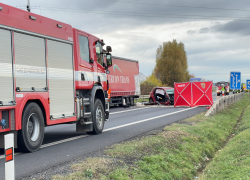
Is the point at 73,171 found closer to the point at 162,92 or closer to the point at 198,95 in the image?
the point at 198,95

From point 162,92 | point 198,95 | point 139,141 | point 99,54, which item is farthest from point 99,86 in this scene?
point 162,92

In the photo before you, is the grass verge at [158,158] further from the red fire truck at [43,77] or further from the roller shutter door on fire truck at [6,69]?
the roller shutter door on fire truck at [6,69]

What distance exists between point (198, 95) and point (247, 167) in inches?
692

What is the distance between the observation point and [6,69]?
6875 millimetres

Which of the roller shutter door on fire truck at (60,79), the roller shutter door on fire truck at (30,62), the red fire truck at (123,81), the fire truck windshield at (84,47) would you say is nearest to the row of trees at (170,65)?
the red fire truck at (123,81)

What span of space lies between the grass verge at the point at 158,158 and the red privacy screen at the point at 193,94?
40.9ft

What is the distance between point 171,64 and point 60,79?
75.3 m

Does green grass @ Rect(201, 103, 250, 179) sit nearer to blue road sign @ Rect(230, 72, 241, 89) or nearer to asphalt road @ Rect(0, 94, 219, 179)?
asphalt road @ Rect(0, 94, 219, 179)

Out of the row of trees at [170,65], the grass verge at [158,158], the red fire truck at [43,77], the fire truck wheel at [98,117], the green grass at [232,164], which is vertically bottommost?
the green grass at [232,164]

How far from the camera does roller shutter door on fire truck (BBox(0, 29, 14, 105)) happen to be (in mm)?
6762

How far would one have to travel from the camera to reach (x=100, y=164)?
6195 mm

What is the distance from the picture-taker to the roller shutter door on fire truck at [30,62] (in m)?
7.29

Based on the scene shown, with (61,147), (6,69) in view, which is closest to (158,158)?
(61,147)

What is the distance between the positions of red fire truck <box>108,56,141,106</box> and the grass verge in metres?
14.6
